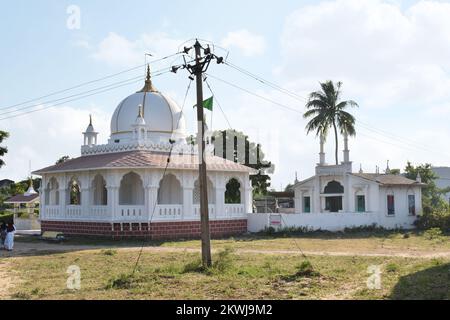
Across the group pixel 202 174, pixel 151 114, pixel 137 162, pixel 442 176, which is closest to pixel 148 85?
pixel 151 114

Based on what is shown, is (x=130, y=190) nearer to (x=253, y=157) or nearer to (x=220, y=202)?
(x=220, y=202)

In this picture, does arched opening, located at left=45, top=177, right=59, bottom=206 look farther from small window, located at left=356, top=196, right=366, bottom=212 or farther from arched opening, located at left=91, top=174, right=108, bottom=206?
small window, located at left=356, top=196, right=366, bottom=212

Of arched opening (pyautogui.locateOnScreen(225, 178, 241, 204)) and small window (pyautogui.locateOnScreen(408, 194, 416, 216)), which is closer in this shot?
small window (pyautogui.locateOnScreen(408, 194, 416, 216))

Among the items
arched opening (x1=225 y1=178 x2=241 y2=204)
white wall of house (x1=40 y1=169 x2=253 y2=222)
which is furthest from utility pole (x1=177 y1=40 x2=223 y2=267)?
arched opening (x1=225 y1=178 x2=241 y2=204)

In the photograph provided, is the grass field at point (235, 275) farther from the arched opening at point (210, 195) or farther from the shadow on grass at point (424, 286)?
the arched opening at point (210, 195)

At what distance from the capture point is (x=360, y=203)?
35.7 metres

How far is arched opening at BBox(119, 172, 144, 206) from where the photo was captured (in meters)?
30.2

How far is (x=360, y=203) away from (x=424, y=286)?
927 inches

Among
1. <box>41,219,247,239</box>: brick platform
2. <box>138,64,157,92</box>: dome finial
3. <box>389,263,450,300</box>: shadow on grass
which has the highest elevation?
<box>138,64,157,92</box>: dome finial

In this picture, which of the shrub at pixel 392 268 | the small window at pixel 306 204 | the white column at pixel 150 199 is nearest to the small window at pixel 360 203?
the small window at pixel 306 204

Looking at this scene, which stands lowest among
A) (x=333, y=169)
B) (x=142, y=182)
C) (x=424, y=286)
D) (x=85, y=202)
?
(x=424, y=286)

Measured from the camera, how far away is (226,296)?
12.1 meters

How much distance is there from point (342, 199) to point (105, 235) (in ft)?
54.6
